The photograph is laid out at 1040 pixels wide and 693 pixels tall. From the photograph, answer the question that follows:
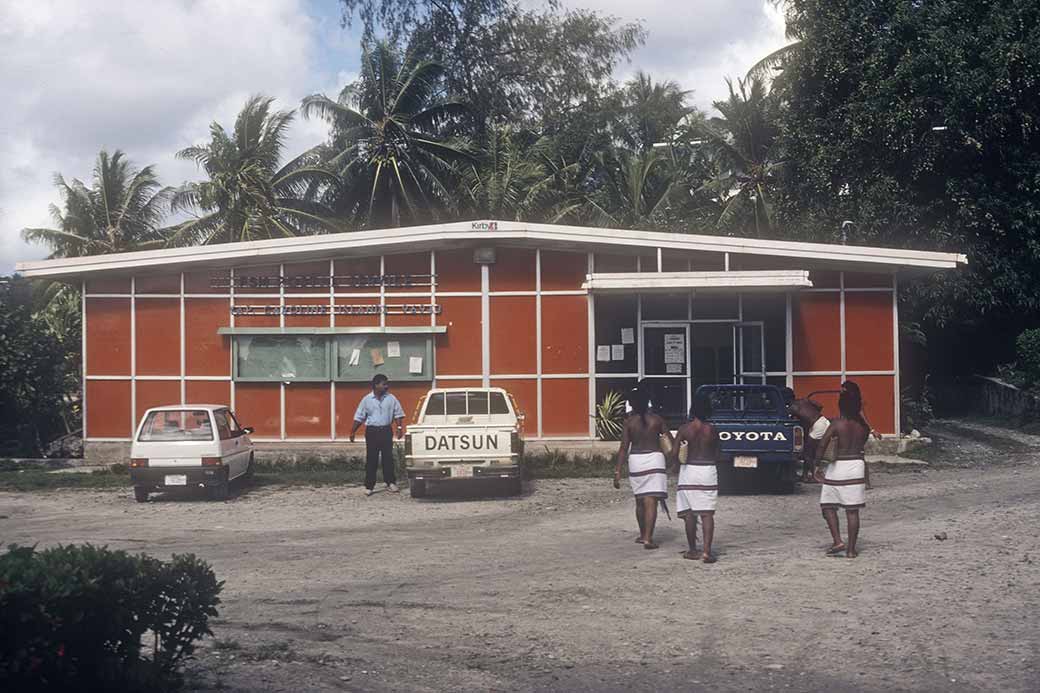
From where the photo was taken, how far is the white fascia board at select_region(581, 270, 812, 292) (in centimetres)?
2019

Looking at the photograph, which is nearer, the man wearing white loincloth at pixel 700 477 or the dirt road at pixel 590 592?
the dirt road at pixel 590 592

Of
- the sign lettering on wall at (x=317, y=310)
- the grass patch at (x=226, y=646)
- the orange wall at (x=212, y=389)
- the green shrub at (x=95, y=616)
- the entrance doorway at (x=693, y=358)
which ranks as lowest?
the grass patch at (x=226, y=646)

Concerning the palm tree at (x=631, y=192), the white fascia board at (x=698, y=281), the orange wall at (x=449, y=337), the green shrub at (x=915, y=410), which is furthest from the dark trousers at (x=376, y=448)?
the palm tree at (x=631, y=192)

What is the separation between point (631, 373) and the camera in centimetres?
2223

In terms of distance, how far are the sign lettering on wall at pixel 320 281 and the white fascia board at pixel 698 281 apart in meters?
3.67

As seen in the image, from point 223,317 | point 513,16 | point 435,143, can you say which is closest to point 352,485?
point 223,317

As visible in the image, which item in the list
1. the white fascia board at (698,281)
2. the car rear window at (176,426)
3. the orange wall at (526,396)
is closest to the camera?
the car rear window at (176,426)

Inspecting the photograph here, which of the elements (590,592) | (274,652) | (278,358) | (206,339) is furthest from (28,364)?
(274,652)

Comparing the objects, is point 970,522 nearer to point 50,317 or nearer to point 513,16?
point 50,317

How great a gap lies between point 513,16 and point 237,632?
122 ft

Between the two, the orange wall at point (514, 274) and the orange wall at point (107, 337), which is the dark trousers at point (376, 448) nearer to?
the orange wall at point (514, 274)

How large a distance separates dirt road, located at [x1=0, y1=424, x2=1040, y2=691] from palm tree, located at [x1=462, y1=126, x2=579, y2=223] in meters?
20.5

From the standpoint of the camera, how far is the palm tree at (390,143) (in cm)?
3694

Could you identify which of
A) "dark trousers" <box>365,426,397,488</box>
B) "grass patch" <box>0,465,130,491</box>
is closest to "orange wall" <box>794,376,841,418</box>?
"dark trousers" <box>365,426,397,488</box>
